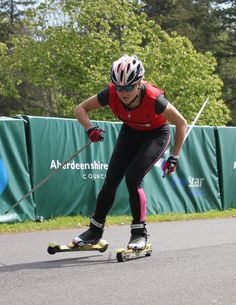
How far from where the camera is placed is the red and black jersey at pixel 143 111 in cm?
621

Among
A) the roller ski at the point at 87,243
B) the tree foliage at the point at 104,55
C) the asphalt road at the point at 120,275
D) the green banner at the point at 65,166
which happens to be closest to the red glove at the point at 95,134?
the roller ski at the point at 87,243

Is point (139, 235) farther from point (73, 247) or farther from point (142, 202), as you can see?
point (73, 247)

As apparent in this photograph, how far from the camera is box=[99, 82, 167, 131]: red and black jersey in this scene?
621 cm

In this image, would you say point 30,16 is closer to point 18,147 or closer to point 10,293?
point 18,147

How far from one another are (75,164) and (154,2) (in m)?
32.4

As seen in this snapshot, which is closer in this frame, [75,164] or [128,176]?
[128,176]

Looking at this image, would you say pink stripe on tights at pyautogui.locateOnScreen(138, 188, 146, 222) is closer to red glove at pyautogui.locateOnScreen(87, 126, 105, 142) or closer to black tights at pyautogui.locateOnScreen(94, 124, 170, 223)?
black tights at pyautogui.locateOnScreen(94, 124, 170, 223)

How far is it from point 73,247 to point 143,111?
1642 mm

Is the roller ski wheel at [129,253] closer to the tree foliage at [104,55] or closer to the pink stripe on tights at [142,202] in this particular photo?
the pink stripe on tights at [142,202]

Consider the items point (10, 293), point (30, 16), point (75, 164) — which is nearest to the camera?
point (10, 293)

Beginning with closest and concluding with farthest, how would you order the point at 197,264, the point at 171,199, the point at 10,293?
the point at 10,293 → the point at 197,264 → the point at 171,199

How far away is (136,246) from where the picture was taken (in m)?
6.38

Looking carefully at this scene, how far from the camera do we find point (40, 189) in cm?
1095

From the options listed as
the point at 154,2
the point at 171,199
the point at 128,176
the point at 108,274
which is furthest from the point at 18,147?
the point at 154,2
